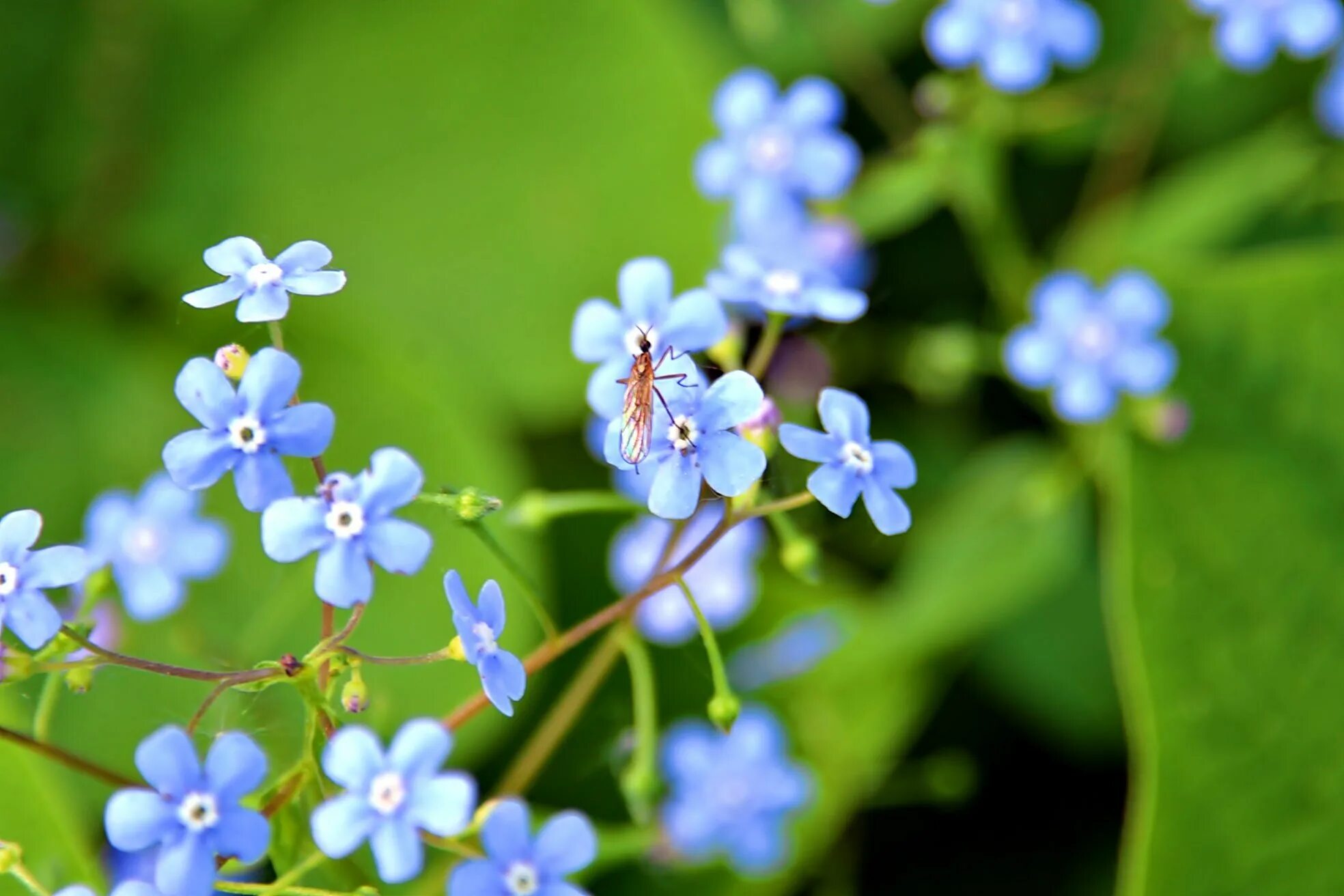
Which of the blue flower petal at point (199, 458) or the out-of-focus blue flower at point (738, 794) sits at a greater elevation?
the out-of-focus blue flower at point (738, 794)

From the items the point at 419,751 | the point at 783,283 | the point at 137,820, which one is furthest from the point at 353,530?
the point at 783,283

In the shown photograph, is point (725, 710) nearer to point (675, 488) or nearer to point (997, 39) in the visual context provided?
point (675, 488)

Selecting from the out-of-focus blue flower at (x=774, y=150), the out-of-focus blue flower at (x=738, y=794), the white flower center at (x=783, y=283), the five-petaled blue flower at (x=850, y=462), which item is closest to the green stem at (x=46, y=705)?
the five-petaled blue flower at (x=850, y=462)

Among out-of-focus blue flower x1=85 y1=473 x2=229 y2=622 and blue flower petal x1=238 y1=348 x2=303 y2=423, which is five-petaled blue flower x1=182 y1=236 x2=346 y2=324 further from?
out-of-focus blue flower x1=85 y1=473 x2=229 y2=622

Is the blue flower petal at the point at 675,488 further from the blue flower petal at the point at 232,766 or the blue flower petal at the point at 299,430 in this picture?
the blue flower petal at the point at 232,766

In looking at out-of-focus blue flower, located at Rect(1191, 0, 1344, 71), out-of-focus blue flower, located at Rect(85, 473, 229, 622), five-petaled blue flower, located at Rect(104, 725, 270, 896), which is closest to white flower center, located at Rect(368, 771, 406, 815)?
five-petaled blue flower, located at Rect(104, 725, 270, 896)
